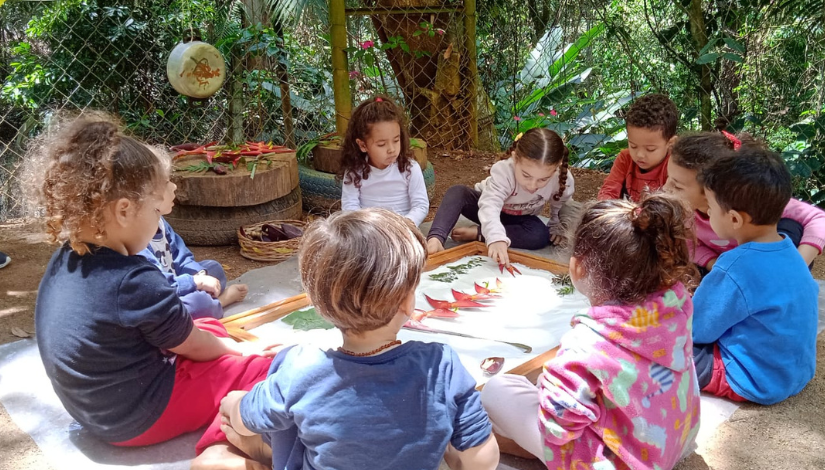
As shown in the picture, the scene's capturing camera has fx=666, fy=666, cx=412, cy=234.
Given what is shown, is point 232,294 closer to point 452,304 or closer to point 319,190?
point 452,304

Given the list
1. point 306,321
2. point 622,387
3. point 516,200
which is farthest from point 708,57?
point 622,387

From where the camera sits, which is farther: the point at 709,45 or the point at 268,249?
the point at 709,45

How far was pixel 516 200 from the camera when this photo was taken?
3389 millimetres

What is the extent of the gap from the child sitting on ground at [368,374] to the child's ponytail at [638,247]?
418mm

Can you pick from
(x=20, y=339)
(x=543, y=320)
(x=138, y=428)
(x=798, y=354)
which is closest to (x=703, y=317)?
(x=798, y=354)

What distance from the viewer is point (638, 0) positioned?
6305 mm

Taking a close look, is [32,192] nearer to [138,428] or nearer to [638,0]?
[138,428]

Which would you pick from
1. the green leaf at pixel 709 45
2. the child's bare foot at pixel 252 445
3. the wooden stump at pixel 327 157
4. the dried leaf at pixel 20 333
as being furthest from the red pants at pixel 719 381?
the green leaf at pixel 709 45

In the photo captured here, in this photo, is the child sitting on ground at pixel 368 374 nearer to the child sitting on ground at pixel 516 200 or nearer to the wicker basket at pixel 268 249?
the child sitting on ground at pixel 516 200

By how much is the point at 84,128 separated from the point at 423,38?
416cm

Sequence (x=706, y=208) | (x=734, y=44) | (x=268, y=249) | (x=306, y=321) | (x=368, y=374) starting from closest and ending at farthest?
(x=368, y=374) < (x=306, y=321) < (x=706, y=208) < (x=268, y=249) < (x=734, y=44)

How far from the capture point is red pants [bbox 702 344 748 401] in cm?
199

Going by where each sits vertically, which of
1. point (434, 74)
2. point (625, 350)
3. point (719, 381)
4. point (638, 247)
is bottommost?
point (719, 381)

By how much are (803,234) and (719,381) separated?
2.83ft
